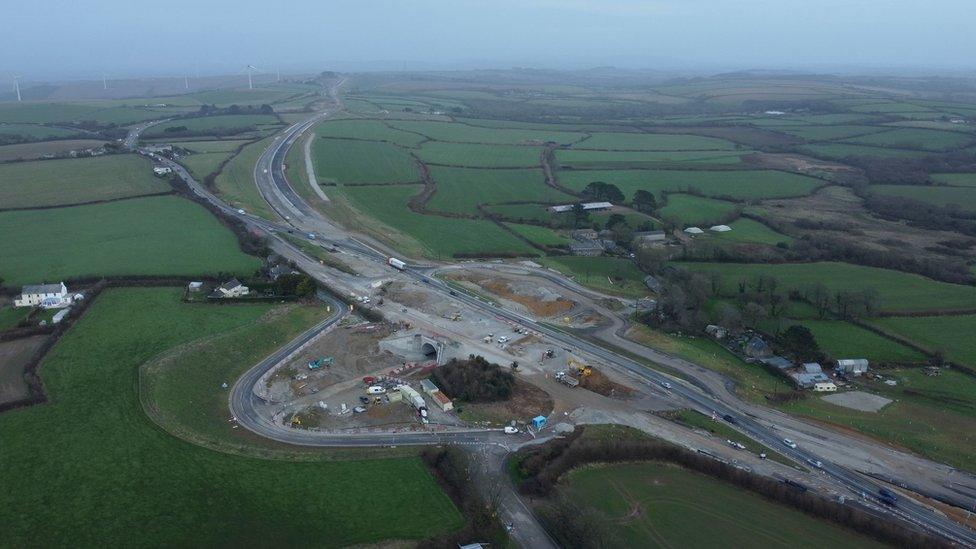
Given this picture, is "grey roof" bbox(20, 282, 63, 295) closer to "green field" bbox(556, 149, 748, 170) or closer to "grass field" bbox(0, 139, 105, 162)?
"grass field" bbox(0, 139, 105, 162)

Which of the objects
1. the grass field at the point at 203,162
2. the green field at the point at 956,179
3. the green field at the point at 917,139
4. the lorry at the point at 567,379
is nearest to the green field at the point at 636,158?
the green field at the point at 917,139

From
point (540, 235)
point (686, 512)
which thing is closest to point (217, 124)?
point (540, 235)

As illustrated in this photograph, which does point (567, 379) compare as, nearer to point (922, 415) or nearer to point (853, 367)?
point (853, 367)

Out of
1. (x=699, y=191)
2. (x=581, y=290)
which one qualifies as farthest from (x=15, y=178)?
(x=699, y=191)

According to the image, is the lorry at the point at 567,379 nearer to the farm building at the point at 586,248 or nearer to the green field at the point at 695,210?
the farm building at the point at 586,248

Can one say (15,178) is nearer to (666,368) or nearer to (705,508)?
(666,368)

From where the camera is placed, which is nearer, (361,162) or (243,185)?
(243,185)

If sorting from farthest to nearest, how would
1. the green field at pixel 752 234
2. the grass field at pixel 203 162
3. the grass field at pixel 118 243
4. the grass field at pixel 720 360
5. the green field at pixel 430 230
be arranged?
the grass field at pixel 203 162 → the green field at pixel 752 234 → the green field at pixel 430 230 → the grass field at pixel 118 243 → the grass field at pixel 720 360
